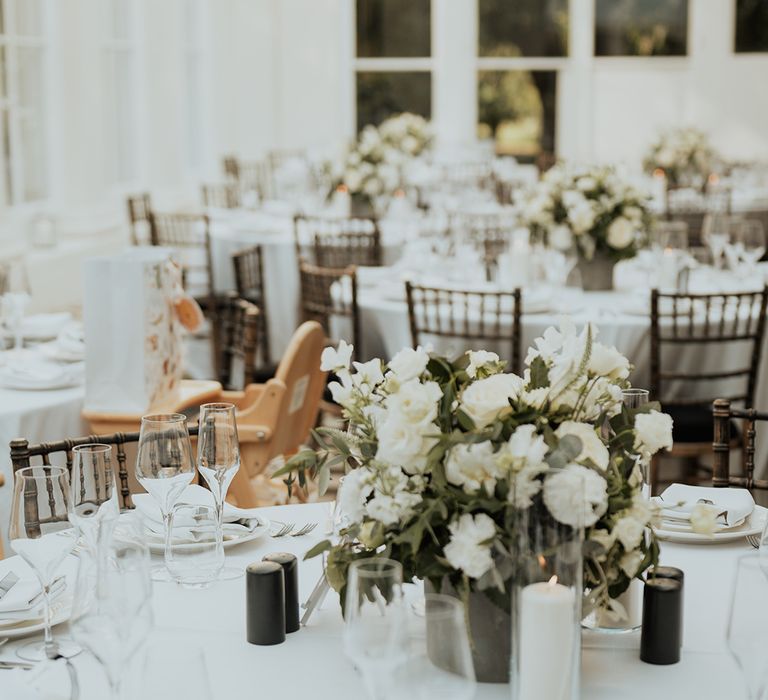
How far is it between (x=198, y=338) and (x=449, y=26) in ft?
21.5

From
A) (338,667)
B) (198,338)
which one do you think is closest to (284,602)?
(338,667)

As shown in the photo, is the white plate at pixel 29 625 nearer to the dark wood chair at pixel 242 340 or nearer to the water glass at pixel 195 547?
the water glass at pixel 195 547

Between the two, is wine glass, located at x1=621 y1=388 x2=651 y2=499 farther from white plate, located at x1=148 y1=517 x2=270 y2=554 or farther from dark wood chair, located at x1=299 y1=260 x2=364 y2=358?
dark wood chair, located at x1=299 y1=260 x2=364 y2=358

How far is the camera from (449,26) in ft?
39.9

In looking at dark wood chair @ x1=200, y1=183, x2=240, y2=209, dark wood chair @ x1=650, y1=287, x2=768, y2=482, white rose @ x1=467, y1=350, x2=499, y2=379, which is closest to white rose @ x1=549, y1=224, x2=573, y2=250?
dark wood chair @ x1=650, y1=287, x2=768, y2=482

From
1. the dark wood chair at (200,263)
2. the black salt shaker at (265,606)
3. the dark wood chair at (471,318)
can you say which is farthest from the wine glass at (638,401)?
the dark wood chair at (200,263)

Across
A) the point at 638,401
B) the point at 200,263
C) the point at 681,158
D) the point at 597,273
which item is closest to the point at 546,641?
the point at 638,401

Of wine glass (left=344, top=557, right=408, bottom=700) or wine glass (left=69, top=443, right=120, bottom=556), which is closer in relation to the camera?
wine glass (left=344, top=557, right=408, bottom=700)

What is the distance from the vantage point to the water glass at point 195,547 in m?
2.01

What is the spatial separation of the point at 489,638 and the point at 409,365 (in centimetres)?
36

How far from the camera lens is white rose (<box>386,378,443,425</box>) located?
5.19 ft

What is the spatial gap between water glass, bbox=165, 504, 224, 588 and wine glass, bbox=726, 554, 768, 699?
0.89m

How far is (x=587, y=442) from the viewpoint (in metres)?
1.59

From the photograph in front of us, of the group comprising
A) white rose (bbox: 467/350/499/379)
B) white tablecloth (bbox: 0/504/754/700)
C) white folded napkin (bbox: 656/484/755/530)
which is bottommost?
white tablecloth (bbox: 0/504/754/700)
